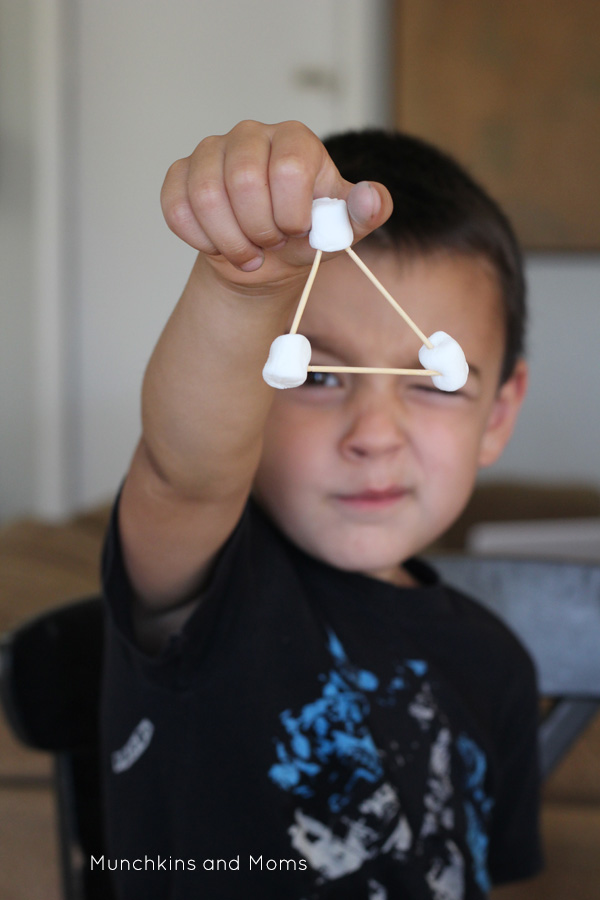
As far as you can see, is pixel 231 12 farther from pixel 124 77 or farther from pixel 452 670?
pixel 452 670

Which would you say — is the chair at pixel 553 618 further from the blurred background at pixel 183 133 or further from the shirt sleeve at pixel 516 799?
the blurred background at pixel 183 133

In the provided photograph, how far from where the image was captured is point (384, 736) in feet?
1.79

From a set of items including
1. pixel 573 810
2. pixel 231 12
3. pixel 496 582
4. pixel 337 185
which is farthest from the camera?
pixel 231 12

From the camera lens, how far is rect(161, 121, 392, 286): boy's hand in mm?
269

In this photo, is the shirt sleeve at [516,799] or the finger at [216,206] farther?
the shirt sleeve at [516,799]

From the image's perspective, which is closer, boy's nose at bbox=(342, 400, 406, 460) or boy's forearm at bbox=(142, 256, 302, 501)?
boy's forearm at bbox=(142, 256, 302, 501)

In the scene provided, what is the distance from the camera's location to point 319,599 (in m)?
0.58

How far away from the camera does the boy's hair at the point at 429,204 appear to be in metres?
0.53

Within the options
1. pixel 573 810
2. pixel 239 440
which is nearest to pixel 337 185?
pixel 239 440

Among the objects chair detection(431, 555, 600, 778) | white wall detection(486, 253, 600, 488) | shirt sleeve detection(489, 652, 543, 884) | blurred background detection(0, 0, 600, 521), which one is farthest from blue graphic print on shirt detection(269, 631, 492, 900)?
white wall detection(486, 253, 600, 488)

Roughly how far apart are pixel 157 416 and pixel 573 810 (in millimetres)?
786

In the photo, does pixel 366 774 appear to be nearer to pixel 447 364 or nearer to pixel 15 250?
pixel 447 364

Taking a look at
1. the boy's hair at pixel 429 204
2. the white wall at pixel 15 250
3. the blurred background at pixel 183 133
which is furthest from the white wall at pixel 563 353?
the boy's hair at pixel 429 204

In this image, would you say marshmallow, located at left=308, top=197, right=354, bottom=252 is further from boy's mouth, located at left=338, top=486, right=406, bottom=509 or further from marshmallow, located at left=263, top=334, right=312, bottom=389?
boy's mouth, located at left=338, top=486, right=406, bottom=509
